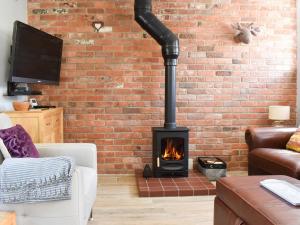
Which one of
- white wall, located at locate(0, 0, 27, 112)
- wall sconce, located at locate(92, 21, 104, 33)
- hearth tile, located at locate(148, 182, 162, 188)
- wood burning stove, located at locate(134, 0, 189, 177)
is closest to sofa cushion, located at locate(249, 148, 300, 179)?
wood burning stove, located at locate(134, 0, 189, 177)

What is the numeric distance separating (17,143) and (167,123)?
1888 millimetres

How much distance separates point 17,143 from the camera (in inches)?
86.1

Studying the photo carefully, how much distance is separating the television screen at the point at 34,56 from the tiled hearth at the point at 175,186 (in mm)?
1568

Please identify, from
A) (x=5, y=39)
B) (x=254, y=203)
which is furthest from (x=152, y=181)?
→ (x=5, y=39)

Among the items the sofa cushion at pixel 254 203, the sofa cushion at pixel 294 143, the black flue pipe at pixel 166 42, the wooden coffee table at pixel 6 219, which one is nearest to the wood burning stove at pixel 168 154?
the black flue pipe at pixel 166 42

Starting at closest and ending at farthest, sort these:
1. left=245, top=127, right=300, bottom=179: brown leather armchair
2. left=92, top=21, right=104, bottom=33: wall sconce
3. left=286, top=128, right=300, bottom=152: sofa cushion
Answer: left=245, top=127, right=300, bottom=179: brown leather armchair, left=286, top=128, right=300, bottom=152: sofa cushion, left=92, top=21, right=104, bottom=33: wall sconce

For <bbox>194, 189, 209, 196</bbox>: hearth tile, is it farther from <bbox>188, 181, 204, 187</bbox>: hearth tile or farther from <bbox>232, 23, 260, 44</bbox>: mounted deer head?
<bbox>232, 23, 260, 44</bbox>: mounted deer head

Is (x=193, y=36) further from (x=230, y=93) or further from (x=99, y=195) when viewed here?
(x=99, y=195)

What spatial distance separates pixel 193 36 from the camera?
13.4ft

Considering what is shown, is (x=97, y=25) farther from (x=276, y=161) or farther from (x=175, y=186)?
(x=276, y=161)

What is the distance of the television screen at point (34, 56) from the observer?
9.64 ft

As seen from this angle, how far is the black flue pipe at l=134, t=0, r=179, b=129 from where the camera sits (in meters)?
3.65

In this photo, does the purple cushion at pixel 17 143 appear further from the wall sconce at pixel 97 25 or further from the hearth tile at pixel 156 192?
the wall sconce at pixel 97 25

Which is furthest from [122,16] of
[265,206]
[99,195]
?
[265,206]
